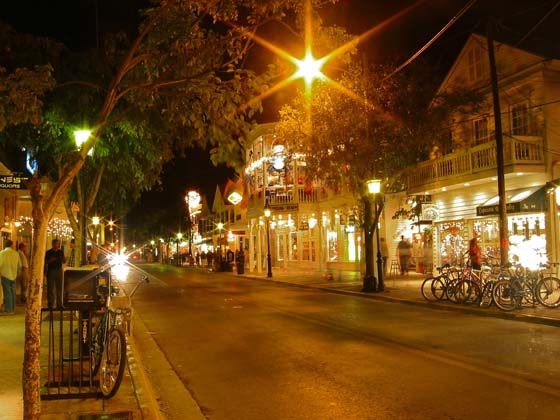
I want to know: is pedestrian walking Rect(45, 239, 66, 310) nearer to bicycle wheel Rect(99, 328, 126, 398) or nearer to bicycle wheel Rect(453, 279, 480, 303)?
bicycle wheel Rect(99, 328, 126, 398)

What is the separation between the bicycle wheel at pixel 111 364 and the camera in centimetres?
676

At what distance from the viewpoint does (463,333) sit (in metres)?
11.9

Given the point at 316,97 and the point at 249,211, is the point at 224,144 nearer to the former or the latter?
the point at 316,97

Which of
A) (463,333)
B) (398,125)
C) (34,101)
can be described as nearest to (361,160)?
(398,125)

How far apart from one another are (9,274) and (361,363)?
33.5 feet

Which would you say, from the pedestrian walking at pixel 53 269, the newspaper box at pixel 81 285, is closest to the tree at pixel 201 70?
the newspaper box at pixel 81 285

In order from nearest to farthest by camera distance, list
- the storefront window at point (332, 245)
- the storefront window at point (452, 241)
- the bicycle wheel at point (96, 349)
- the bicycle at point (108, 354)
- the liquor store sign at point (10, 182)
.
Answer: the bicycle at point (108, 354), the bicycle wheel at point (96, 349), the liquor store sign at point (10, 182), the storefront window at point (452, 241), the storefront window at point (332, 245)

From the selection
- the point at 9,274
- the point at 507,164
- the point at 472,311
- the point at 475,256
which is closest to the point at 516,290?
the point at 472,311

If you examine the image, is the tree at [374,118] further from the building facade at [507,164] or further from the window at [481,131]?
the window at [481,131]

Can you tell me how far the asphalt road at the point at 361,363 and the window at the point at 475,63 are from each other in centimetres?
1127

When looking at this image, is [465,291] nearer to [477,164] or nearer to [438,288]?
[438,288]

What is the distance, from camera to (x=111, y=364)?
270 inches

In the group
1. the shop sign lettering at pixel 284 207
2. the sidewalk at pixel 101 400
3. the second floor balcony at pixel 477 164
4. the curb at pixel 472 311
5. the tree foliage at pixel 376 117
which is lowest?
the curb at pixel 472 311

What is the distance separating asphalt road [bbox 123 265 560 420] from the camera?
→ 6766 millimetres
